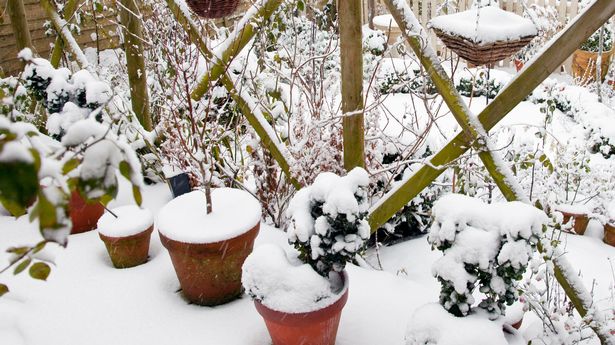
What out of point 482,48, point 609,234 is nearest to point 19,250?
point 482,48

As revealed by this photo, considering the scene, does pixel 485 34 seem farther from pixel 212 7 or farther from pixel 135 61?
pixel 135 61

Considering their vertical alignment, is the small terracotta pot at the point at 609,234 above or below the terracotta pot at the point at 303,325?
below

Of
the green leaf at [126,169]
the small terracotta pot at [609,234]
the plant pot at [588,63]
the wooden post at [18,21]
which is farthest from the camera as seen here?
the plant pot at [588,63]

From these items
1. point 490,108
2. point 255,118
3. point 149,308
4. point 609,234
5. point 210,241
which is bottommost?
point 609,234

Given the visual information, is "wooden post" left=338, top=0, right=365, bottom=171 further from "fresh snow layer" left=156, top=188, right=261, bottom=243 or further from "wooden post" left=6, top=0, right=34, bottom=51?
"wooden post" left=6, top=0, right=34, bottom=51

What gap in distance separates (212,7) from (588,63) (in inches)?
201

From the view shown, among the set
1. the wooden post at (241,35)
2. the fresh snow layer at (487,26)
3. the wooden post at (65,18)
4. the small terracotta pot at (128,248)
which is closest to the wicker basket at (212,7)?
the wooden post at (241,35)

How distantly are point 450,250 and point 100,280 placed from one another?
1881mm

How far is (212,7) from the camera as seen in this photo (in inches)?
103

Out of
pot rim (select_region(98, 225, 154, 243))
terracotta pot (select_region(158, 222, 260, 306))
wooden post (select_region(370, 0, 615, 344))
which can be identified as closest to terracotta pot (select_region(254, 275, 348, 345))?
terracotta pot (select_region(158, 222, 260, 306))

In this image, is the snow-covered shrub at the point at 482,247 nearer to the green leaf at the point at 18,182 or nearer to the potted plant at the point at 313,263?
the potted plant at the point at 313,263

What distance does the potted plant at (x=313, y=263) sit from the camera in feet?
6.04

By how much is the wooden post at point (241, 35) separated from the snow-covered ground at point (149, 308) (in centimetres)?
99

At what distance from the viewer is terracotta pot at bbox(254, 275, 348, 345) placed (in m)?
1.88
